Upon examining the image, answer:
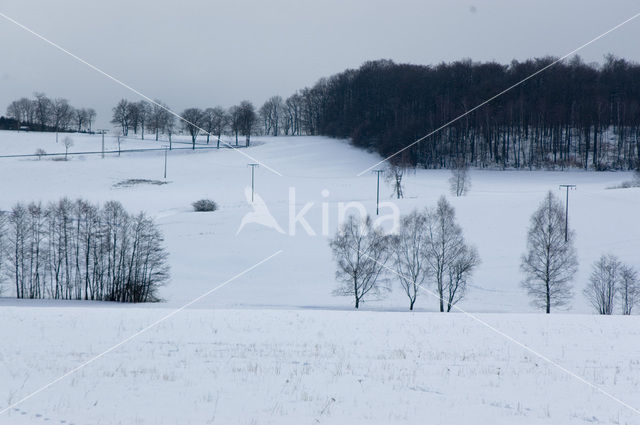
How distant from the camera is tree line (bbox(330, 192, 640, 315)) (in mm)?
39156

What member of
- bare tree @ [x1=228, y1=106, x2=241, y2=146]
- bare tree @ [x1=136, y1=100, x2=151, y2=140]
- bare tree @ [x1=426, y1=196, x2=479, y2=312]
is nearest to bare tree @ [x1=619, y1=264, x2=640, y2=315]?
bare tree @ [x1=426, y1=196, x2=479, y2=312]

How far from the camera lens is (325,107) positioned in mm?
139625

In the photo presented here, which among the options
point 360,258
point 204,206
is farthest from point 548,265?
point 204,206

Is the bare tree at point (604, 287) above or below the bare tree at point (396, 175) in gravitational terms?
below

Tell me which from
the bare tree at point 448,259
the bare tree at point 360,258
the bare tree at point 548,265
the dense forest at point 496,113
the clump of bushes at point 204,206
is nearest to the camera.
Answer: the bare tree at point 548,265

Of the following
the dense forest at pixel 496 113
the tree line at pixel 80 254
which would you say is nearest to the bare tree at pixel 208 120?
the dense forest at pixel 496 113

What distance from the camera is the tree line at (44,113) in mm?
148375

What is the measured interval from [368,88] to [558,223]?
294 feet

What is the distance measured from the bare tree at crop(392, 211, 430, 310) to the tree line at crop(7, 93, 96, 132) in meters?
130

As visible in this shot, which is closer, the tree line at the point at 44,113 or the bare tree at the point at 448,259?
the bare tree at the point at 448,259

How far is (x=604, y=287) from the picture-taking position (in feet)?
129

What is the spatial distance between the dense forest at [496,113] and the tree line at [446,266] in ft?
171

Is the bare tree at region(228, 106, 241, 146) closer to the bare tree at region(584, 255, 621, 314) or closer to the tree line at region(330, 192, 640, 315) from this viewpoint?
the tree line at region(330, 192, 640, 315)

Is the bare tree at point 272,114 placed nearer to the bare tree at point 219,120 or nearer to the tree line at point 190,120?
the tree line at point 190,120
